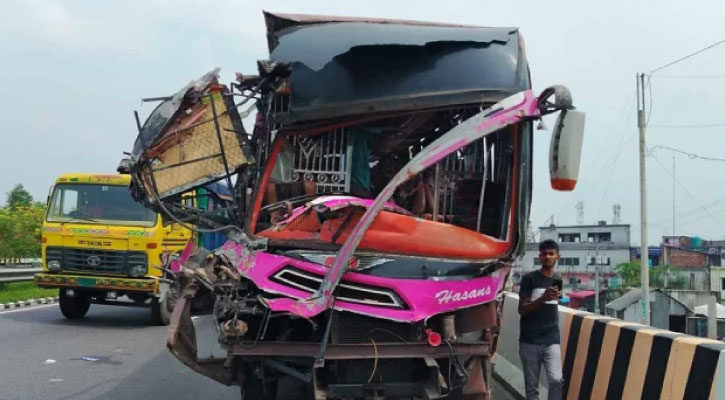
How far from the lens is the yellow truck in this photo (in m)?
11.9

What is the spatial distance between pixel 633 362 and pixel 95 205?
9.93 m

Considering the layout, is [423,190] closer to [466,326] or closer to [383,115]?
[383,115]

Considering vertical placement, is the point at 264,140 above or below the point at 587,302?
above

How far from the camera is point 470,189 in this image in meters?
5.45

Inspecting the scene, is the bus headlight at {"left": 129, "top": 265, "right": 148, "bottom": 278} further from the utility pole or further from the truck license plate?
the utility pole

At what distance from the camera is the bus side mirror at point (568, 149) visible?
4.71 metres

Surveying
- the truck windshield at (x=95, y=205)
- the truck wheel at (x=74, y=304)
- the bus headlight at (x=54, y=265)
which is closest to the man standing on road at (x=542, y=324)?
the truck windshield at (x=95, y=205)

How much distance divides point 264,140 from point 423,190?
1284 mm

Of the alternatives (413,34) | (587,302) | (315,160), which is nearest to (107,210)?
(315,160)

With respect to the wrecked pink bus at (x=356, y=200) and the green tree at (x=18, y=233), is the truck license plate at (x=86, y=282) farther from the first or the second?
the green tree at (x=18, y=233)

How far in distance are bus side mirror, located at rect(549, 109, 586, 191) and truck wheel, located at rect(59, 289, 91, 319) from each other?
1077 cm

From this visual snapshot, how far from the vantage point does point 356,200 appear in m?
5.00

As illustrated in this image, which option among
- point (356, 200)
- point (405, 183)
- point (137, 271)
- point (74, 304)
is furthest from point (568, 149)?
point (74, 304)

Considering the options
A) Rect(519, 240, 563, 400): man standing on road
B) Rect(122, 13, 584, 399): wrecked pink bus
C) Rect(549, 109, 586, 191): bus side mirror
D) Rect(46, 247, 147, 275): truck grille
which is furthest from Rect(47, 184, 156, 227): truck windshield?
Rect(549, 109, 586, 191): bus side mirror
